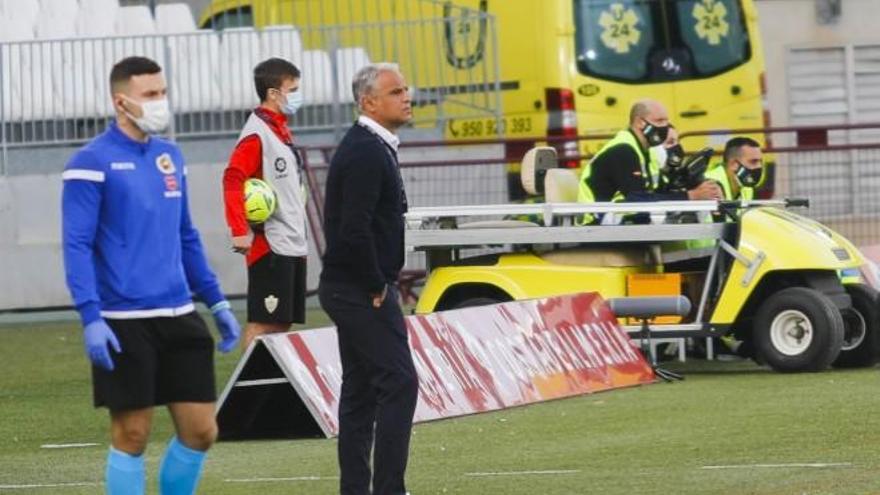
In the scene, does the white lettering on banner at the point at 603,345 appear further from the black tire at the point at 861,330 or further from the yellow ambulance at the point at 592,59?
the yellow ambulance at the point at 592,59

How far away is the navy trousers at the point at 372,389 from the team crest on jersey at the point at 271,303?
3501mm

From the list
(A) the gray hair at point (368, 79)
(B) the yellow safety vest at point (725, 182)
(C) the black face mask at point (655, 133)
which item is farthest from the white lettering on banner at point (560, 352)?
(A) the gray hair at point (368, 79)

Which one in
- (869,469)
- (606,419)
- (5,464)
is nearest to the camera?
(869,469)

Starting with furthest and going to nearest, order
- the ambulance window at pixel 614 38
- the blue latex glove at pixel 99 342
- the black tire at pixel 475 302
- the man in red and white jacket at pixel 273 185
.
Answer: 1. the ambulance window at pixel 614 38
2. the black tire at pixel 475 302
3. the man in red and white jacket at pixel 273 185
4. the blue latex glove at pixel 99 342

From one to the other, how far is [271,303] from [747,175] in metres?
5.27

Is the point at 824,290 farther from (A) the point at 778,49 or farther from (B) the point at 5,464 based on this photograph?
(A) the point at 778,49

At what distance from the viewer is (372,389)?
10281 mm

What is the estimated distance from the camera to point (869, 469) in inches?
432

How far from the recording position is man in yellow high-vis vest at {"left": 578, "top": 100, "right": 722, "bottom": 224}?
17.0 metres

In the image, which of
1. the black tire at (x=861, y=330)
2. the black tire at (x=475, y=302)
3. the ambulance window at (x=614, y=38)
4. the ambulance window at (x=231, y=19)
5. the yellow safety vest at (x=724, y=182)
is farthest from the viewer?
the ambulance window at (x=231, y=19)

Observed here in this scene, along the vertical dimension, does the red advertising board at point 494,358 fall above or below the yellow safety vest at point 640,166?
below

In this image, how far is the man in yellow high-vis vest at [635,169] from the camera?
55.8 feet

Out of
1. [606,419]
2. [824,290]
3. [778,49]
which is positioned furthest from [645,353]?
[778,49]

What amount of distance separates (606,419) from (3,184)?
37.3ft
